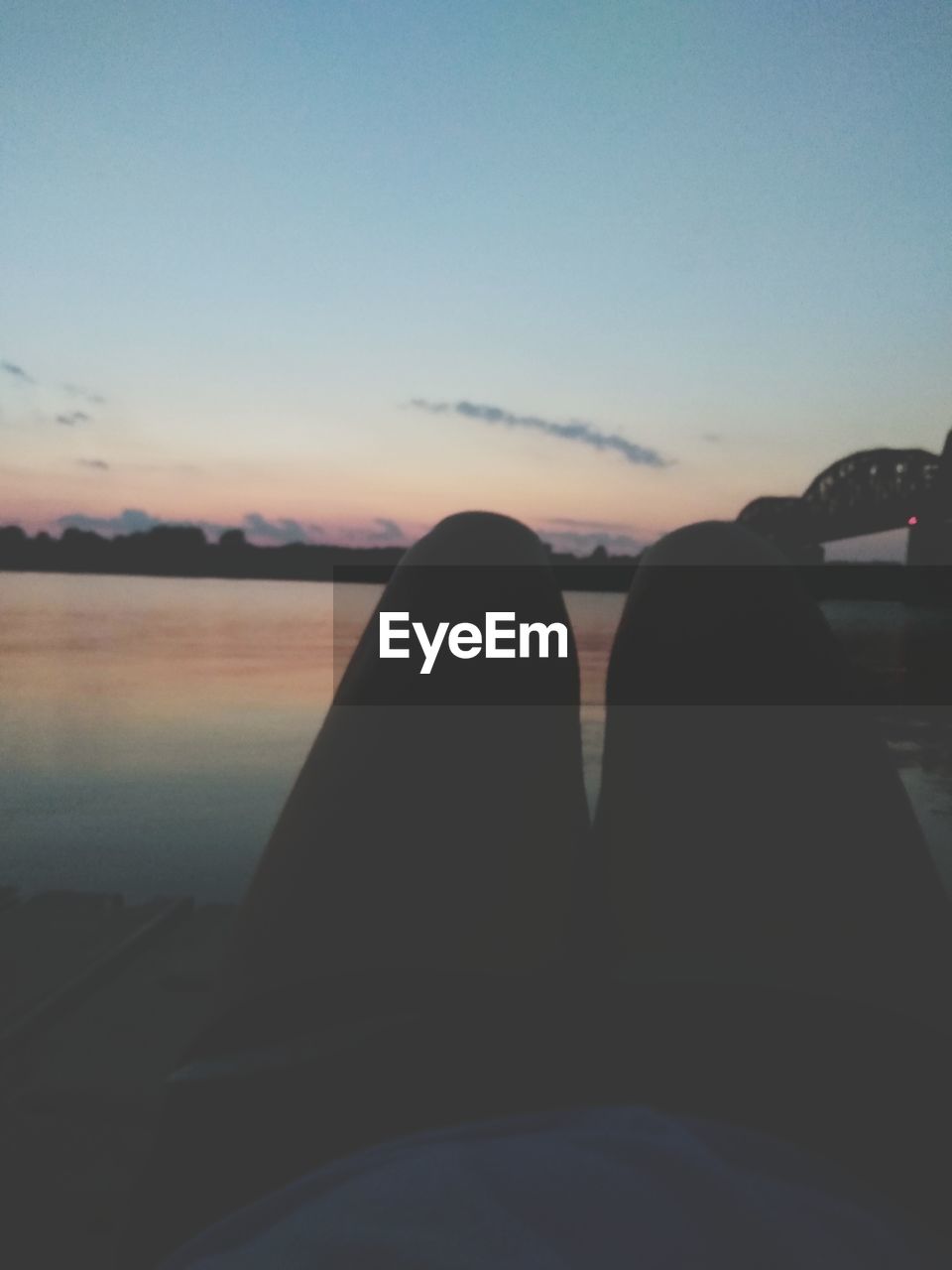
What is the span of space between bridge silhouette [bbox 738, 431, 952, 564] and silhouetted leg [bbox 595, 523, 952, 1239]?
151 ft

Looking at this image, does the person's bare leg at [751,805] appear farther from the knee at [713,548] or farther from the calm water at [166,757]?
the calm water at [166,757]

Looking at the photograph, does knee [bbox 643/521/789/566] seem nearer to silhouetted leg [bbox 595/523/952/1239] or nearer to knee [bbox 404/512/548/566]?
silhouetted leg [bbox 595/523/952/1239]

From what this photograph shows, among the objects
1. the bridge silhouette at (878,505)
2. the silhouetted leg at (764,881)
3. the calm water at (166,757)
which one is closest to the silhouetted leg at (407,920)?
the silhouetted leg at (764,881)

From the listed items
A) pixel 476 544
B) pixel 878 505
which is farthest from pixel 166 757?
pixel 878 505

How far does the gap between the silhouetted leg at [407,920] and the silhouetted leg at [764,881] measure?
0.11m

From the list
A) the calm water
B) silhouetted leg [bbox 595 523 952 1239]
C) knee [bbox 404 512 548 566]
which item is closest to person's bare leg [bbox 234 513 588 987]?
knee [bbox 404 512 548 566]

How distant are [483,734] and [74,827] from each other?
4.05m

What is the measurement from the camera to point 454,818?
1064 millimetres

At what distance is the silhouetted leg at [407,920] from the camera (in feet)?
2.70

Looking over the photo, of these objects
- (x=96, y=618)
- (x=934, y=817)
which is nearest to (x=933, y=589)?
(x=96, y=618)

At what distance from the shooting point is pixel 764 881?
104cm

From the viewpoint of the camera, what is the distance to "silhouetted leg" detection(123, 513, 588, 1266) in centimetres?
82

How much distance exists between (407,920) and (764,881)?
465 millimetres
